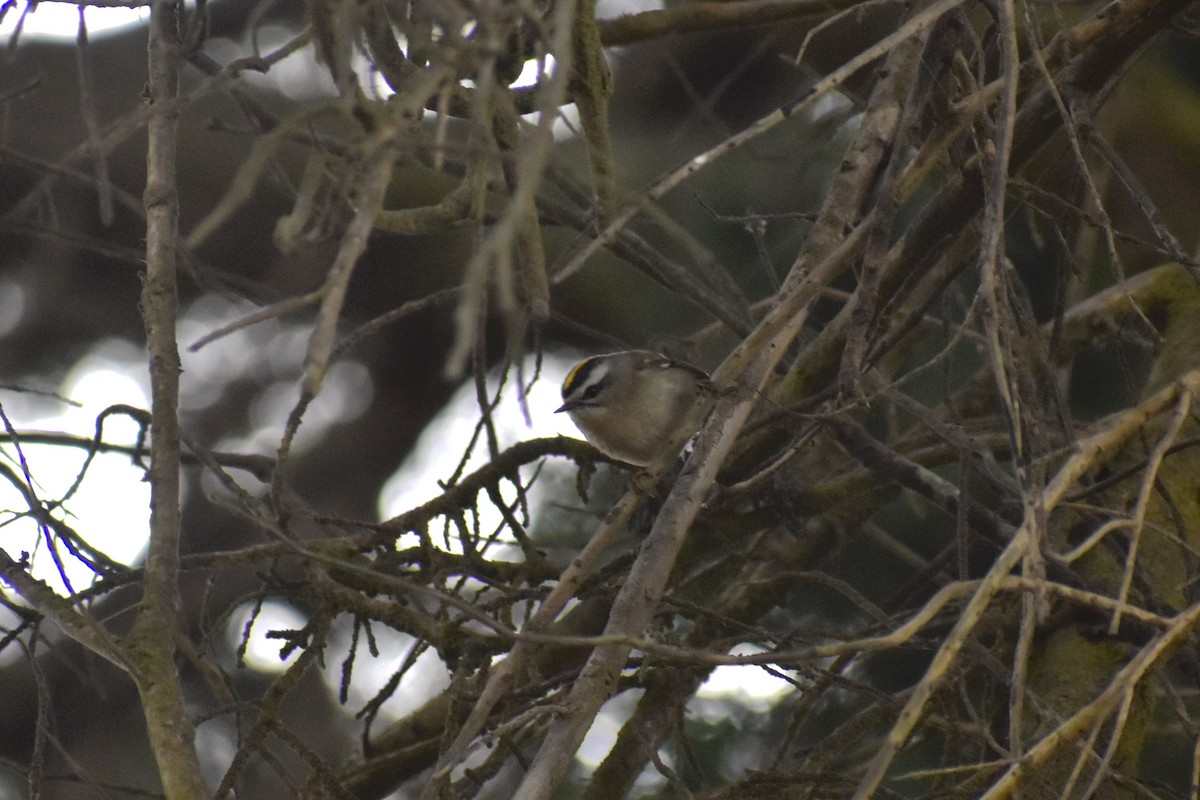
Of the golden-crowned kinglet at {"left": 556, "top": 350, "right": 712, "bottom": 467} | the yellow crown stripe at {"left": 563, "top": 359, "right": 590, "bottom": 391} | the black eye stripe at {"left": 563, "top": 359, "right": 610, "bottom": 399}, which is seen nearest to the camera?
the golden-crowned kinglet at {"left": 556, "top": 350, "right": 712, "bottom": 467}

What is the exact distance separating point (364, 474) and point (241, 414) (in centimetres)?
72

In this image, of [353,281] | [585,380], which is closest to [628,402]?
[585,380]

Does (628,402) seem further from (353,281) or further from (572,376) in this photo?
(353,281)

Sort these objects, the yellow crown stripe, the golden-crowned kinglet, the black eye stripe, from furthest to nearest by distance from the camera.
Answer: the yellow crown stripe, the black eye stripe, the golden-crowned kinglet

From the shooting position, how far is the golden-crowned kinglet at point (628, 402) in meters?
4.64

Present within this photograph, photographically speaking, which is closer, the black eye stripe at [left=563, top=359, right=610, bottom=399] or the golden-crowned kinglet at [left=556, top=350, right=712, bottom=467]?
the golden-crowned kinglet at [left=556, top=350, right=712, bottom=467]

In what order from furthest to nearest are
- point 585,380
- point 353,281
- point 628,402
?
1. point 353,281
2. point 585,380
3. point 628,402

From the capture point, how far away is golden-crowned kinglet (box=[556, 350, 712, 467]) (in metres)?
4.64

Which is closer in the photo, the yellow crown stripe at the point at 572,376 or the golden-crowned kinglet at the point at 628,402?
the golden-crowned kinglet at the point at 628,402

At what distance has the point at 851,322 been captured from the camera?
221 cm

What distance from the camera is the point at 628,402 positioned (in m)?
4.73

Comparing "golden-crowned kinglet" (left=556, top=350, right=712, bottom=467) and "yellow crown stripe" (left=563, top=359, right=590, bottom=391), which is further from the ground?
"yellow crown stripe" (left=563, top=359, right=590, bottom=391)

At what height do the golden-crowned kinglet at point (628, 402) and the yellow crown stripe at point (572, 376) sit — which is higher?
the yellow crown stripe at point (572, 376)

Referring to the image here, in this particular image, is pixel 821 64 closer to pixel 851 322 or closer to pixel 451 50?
pixel 851 322
